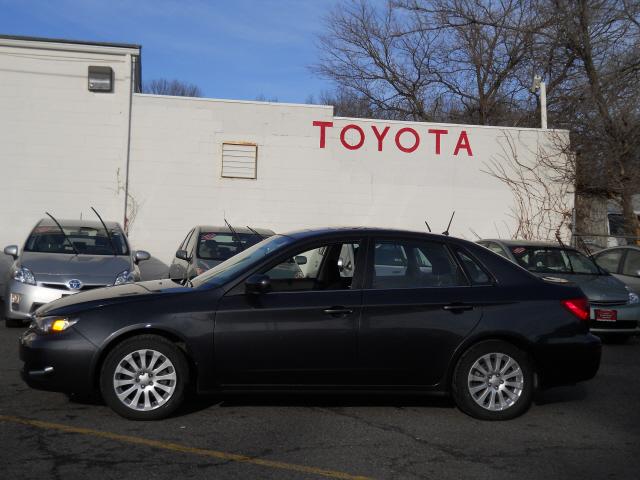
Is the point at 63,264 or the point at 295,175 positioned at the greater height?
the point at 295,175

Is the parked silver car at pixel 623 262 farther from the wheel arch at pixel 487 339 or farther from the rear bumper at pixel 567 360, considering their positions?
the wheel arch at pixel 487 339

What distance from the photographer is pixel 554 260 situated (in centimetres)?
1255

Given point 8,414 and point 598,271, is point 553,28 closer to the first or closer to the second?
point 598,271

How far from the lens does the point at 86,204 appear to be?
17.0 meters

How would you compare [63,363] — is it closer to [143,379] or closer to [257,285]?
[143,379]

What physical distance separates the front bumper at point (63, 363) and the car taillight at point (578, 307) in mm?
4054

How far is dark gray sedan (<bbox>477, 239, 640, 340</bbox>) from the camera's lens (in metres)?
11.4

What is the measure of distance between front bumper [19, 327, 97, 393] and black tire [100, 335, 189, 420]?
5.4 inches

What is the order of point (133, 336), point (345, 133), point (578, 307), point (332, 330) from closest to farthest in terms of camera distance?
point (133, 336), point (332, 330), point (578, 307), point (345, 133)

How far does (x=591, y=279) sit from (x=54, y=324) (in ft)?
27.9

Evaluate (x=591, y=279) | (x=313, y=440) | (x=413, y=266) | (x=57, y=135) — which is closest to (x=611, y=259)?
(x=591, y=279)

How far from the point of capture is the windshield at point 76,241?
11797mm

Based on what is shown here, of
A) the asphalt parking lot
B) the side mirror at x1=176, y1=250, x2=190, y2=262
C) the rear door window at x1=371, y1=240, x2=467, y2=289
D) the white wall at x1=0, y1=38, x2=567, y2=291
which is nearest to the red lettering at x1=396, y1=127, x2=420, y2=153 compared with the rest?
the white wall at x1=0, y1=38, x2=567, y2=291

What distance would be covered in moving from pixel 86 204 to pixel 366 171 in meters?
6.26
